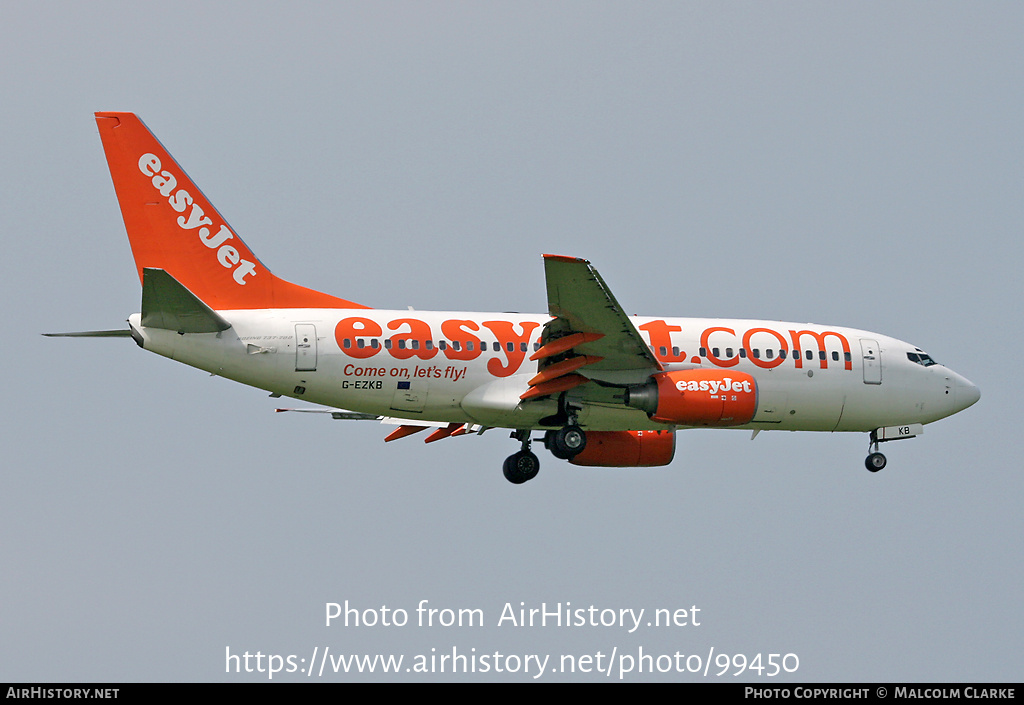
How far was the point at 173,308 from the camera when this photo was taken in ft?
96.2

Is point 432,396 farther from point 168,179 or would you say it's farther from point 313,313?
point 168,179

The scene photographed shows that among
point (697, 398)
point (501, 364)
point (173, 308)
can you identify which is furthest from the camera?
point (501, 364)

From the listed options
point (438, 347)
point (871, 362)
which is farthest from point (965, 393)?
point (438, 347)

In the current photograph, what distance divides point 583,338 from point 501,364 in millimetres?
2183

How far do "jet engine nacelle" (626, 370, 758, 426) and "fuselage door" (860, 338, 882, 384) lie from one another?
488cm

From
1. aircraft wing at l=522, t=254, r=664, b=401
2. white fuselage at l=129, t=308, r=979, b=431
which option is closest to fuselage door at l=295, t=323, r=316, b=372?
white fuselage at l=129, t=308, r=979, b=431

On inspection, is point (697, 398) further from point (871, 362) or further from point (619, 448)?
point (871, 362)

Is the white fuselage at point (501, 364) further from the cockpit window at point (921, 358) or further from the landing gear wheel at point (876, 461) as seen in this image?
the landing gear wheel at point (876, 461)

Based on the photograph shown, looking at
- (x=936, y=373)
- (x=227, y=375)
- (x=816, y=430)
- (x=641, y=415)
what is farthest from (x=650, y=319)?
(x=227, y=375)

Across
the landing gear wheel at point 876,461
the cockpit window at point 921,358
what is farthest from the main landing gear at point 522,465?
the cockpit window at point 921,358

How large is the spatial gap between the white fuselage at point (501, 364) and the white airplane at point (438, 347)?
39 millimetres

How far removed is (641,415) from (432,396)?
506cm

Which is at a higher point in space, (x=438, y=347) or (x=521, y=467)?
(x=438, y=347)

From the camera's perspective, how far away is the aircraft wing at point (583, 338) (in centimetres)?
2989
